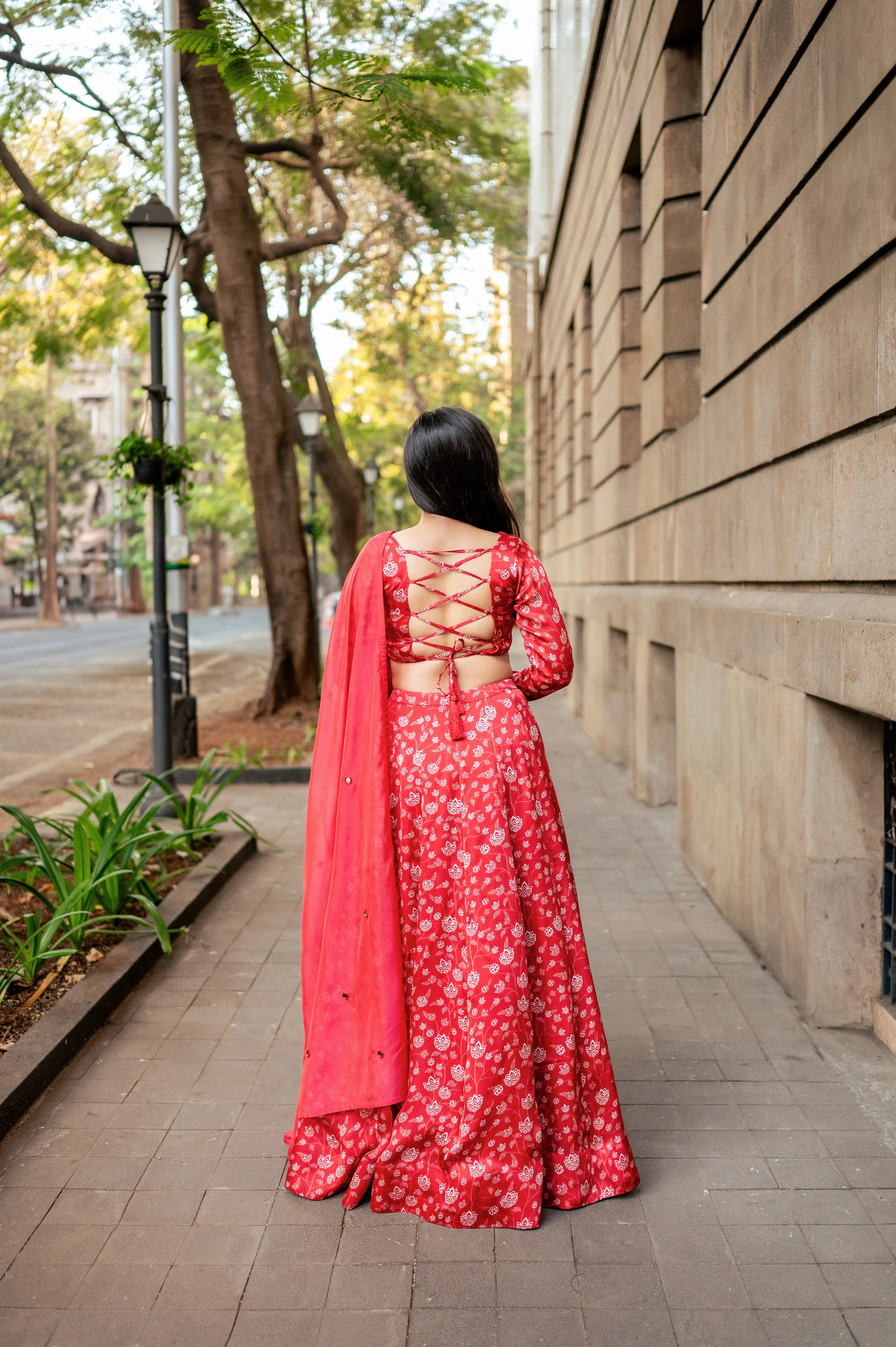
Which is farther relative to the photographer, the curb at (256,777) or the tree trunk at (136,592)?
the tree trunk at (136,592)

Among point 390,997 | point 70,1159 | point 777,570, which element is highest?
point 777,570

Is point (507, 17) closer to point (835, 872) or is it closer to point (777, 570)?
point (777, 570)

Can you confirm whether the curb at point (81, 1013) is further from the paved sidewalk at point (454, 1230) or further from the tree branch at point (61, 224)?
the tree branch at point (61, 224)

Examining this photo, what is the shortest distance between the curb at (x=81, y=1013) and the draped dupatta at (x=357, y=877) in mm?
1129

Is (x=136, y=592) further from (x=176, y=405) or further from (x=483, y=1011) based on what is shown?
(x=483, y=1011)

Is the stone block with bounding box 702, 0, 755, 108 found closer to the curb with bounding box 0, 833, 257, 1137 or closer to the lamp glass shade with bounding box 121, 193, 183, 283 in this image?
the lamp glass shade with bounding box 121, 193, 183, 283

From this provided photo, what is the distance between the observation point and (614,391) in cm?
1123

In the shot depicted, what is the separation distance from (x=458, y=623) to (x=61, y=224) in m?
11.8

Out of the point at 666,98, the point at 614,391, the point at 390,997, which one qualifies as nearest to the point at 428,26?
the point at 614,391

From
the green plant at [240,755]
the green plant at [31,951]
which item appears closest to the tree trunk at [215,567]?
the green plant at [240,755]

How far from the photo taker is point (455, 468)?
3.43 m

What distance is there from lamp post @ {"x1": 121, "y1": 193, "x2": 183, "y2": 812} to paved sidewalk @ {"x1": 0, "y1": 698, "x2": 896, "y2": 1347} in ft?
13.0

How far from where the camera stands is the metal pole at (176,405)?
11.9 m

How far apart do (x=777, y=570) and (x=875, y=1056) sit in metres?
2.05
